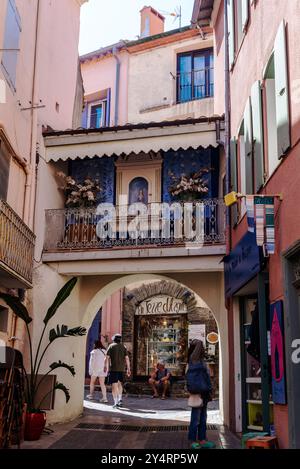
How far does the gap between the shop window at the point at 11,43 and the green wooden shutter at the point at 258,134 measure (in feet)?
15.8

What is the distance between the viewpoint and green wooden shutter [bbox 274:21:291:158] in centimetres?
735

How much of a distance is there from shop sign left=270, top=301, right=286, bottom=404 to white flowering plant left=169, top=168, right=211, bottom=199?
6103 mm

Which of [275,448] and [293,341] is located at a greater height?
[293,341]

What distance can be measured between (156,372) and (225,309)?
7508 millimetres

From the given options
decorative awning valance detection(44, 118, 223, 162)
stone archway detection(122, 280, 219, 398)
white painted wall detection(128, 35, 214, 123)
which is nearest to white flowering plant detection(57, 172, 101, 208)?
decorative awning valance detection(44, 118, 223, 162)

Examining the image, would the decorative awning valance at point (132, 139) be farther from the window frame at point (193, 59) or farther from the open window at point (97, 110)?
the open window at point (97, 110)

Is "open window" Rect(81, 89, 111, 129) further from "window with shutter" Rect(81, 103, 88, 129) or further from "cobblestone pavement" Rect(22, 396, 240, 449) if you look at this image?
"cobblestone pavement" Rect(22, 396, 240, 449)

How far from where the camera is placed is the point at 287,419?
7133 mm

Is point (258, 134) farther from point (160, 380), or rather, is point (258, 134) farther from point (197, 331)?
point (197, 331)

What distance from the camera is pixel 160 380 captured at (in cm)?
1948

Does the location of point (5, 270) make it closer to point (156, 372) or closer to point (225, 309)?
point (225, 309)

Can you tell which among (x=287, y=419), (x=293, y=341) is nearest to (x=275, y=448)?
(x=287, y=419)

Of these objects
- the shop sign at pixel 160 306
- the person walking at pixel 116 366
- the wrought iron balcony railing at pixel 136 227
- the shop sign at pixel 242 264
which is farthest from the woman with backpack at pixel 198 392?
the shop sign at pixel 160 306

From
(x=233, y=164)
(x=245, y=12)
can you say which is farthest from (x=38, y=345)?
(x=245, y=12)
